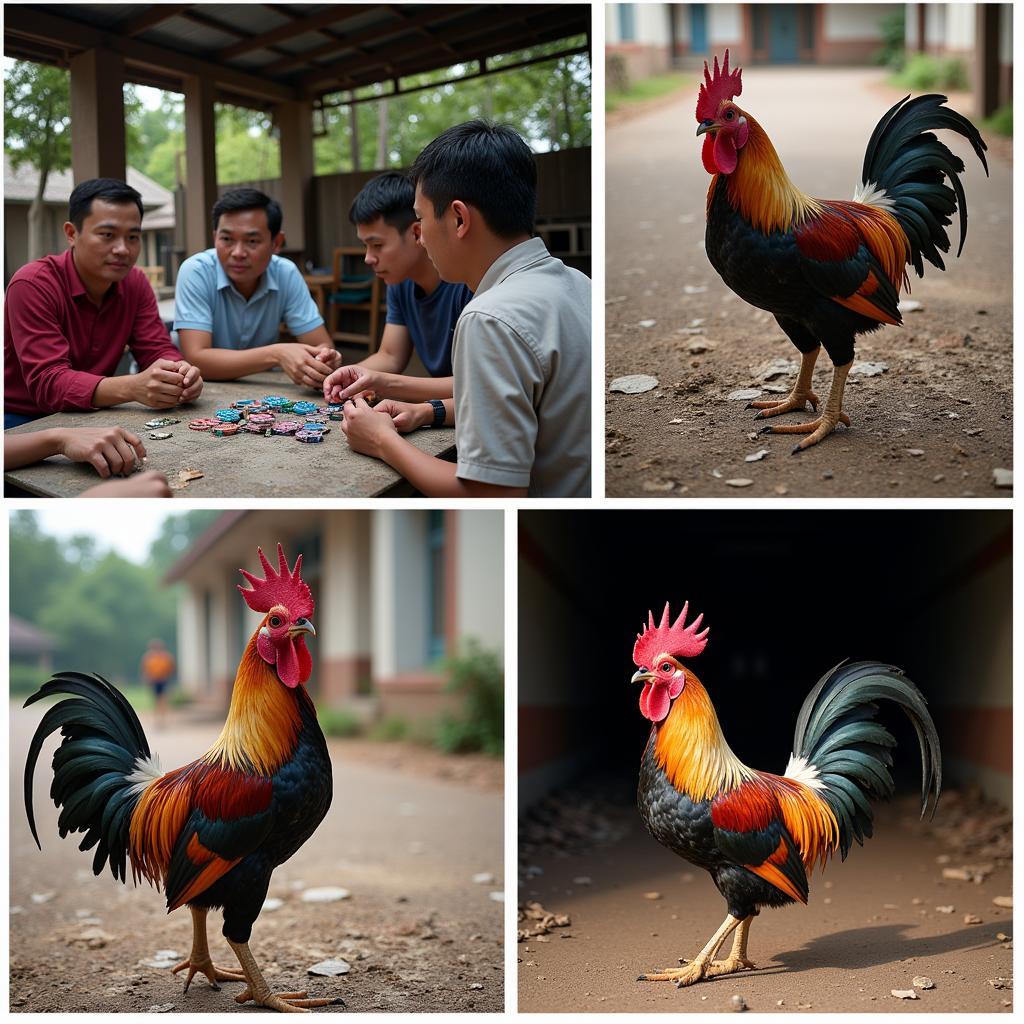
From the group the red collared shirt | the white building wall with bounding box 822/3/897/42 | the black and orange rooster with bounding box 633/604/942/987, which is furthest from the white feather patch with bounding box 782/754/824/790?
the white building wall with bounding box 822/3/897/42

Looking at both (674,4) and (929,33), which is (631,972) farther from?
(929,33)

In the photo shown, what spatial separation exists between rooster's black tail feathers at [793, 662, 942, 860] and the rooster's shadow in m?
0.49

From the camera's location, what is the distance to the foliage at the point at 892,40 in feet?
14.6

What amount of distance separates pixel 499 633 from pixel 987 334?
673cm

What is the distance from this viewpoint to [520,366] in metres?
2.09

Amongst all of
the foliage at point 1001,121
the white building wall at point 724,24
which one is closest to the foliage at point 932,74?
the foliage at point 1001,121

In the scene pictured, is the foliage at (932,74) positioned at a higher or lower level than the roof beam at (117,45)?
higher

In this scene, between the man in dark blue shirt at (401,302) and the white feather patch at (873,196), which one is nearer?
the white feather patch at (873,196)

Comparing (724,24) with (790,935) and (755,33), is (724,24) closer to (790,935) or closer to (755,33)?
(755,33)

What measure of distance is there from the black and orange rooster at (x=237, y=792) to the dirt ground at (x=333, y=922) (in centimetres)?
52

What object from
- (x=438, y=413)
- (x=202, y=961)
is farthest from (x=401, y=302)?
(x=202, y=961)

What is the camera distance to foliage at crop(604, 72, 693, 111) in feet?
13.3

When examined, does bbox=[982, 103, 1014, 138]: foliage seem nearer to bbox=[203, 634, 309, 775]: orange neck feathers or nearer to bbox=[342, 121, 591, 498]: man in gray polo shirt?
bbox=[342, 121, 591, 498]: man in gray polo shirt

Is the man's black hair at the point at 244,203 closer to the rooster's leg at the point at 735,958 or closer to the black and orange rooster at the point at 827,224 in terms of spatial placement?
the black and orange rooster at the point at 827,224
